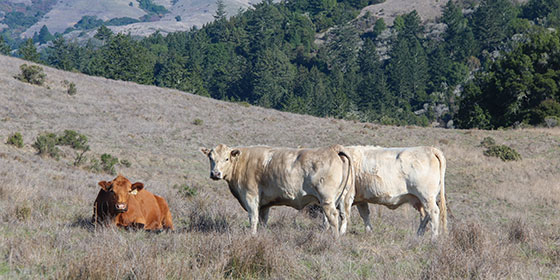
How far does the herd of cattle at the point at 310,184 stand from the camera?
920 centimetres

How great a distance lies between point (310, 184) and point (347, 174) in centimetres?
73

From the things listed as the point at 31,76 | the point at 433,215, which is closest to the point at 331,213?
the point at 433,215

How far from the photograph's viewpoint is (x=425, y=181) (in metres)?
10.6

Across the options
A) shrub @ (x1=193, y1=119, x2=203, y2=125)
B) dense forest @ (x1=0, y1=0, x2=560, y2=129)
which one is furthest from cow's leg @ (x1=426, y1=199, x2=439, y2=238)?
dense forest @ (x1=0, y1=0, x2=560, y2=129)

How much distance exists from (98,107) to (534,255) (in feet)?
134

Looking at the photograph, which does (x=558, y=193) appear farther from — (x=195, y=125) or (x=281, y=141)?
(x=195, y=125)

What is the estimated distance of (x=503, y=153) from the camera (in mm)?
32344

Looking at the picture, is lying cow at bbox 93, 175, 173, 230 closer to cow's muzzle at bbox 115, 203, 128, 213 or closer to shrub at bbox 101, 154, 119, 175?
cow's muzzle at bbox 115, 203, 128, 213

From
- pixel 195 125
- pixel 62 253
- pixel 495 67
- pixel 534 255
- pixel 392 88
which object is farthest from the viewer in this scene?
pixel 392 88

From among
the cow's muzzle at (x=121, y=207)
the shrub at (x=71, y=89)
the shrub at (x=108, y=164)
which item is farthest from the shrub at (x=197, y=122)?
the cow's muzzle at (x=121, y=207)

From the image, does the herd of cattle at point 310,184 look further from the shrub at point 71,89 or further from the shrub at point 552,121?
the shrub at point 71,89

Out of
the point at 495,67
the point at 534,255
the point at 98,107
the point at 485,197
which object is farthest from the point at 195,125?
the point at 534,255

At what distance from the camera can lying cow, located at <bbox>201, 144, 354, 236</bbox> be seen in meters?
9.27

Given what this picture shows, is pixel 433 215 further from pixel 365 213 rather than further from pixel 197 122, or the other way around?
→ pixel 197 122
